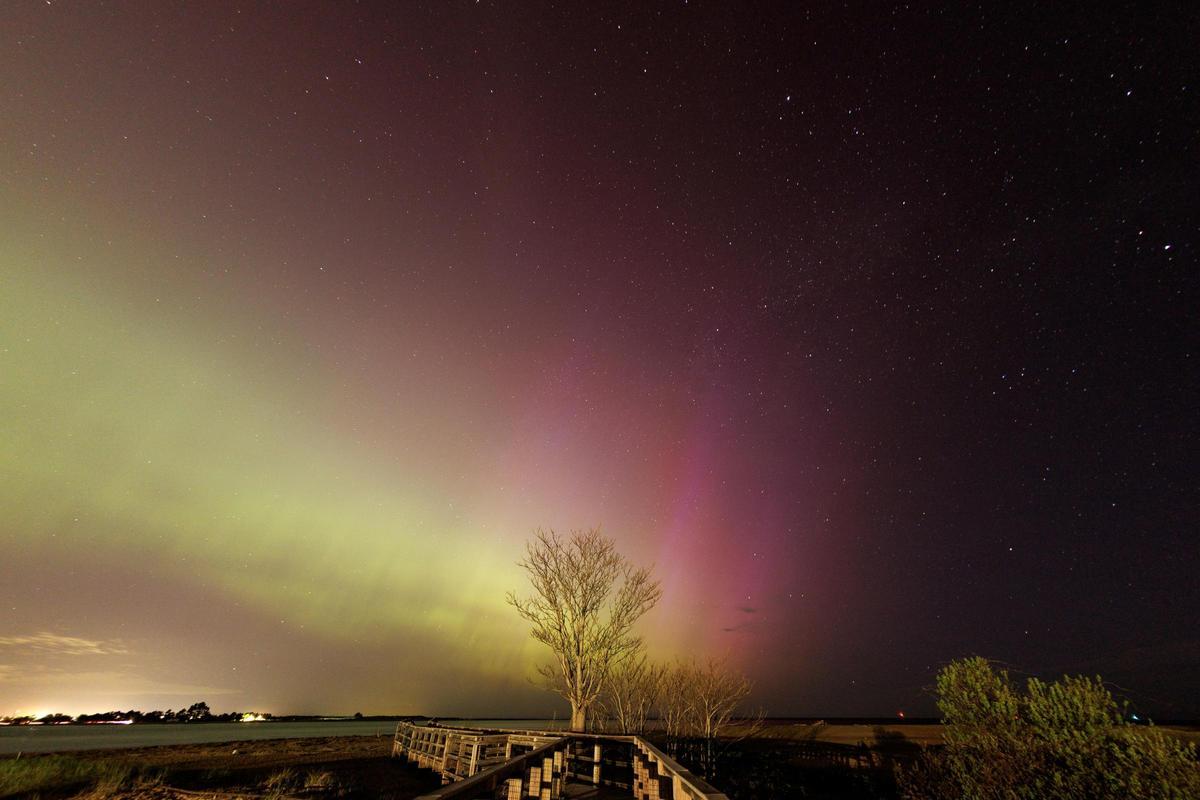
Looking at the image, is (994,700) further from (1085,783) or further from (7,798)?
(7,798)

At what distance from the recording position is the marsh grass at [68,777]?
16.2 metres

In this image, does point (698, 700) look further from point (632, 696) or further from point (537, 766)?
point (537, 766)

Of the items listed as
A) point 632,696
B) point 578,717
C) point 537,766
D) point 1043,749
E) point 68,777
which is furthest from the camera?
point 632,696

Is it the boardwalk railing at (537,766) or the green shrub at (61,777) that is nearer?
the boardwalk railing at (537,766)

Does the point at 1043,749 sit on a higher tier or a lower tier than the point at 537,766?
lower

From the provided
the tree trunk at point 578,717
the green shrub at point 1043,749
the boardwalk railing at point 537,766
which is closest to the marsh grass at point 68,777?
the boardwalk railing at point 537,766

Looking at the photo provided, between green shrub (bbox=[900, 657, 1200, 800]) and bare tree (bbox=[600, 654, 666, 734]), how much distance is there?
42.9 feet

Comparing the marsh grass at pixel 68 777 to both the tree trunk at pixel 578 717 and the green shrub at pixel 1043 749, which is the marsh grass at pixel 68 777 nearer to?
the tree trunk at pixel 578 717

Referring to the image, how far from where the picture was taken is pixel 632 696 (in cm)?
2870

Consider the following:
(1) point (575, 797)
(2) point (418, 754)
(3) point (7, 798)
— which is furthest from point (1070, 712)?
(3) point (7, 798)

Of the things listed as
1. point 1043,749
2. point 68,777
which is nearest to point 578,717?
point 1043,749

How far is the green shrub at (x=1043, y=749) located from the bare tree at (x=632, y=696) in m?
13.1

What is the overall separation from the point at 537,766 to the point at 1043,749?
14.5m

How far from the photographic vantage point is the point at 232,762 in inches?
1032
